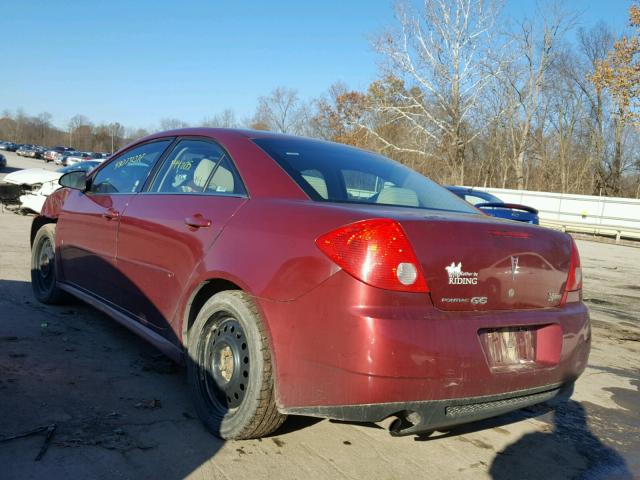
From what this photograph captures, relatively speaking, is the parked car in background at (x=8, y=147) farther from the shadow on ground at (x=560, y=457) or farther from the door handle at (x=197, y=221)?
the shadow on ground at (x=560, y=457)

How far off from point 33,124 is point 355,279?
5654 inches

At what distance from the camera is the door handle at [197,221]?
3.08 meters

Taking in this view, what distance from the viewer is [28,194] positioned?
11734 mm

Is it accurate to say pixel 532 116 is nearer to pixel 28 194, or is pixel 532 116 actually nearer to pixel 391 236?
pixel 28 194

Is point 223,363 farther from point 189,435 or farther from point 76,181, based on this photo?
point 76,181

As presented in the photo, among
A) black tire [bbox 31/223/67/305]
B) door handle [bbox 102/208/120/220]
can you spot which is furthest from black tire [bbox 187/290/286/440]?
black tire [bbox 31/223/67/305]

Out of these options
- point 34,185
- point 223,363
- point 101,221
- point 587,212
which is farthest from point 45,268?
point 587,212

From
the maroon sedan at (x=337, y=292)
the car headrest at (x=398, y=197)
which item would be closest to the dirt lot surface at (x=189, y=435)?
the maroon sedan at (x=337, y=292)

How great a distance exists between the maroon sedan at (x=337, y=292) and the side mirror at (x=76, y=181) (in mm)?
1238

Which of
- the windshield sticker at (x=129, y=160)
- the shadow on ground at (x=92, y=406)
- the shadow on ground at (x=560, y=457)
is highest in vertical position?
the windshield sticker at (x=129, y=160)

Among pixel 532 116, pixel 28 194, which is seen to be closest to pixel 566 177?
pixel 532 116

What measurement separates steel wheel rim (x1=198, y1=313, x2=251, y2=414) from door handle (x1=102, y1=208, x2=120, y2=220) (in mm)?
1404

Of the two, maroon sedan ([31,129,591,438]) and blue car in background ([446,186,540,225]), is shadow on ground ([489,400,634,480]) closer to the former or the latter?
maroon sedan ([31,129,591,438])

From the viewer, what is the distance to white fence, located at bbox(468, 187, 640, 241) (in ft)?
73.6
